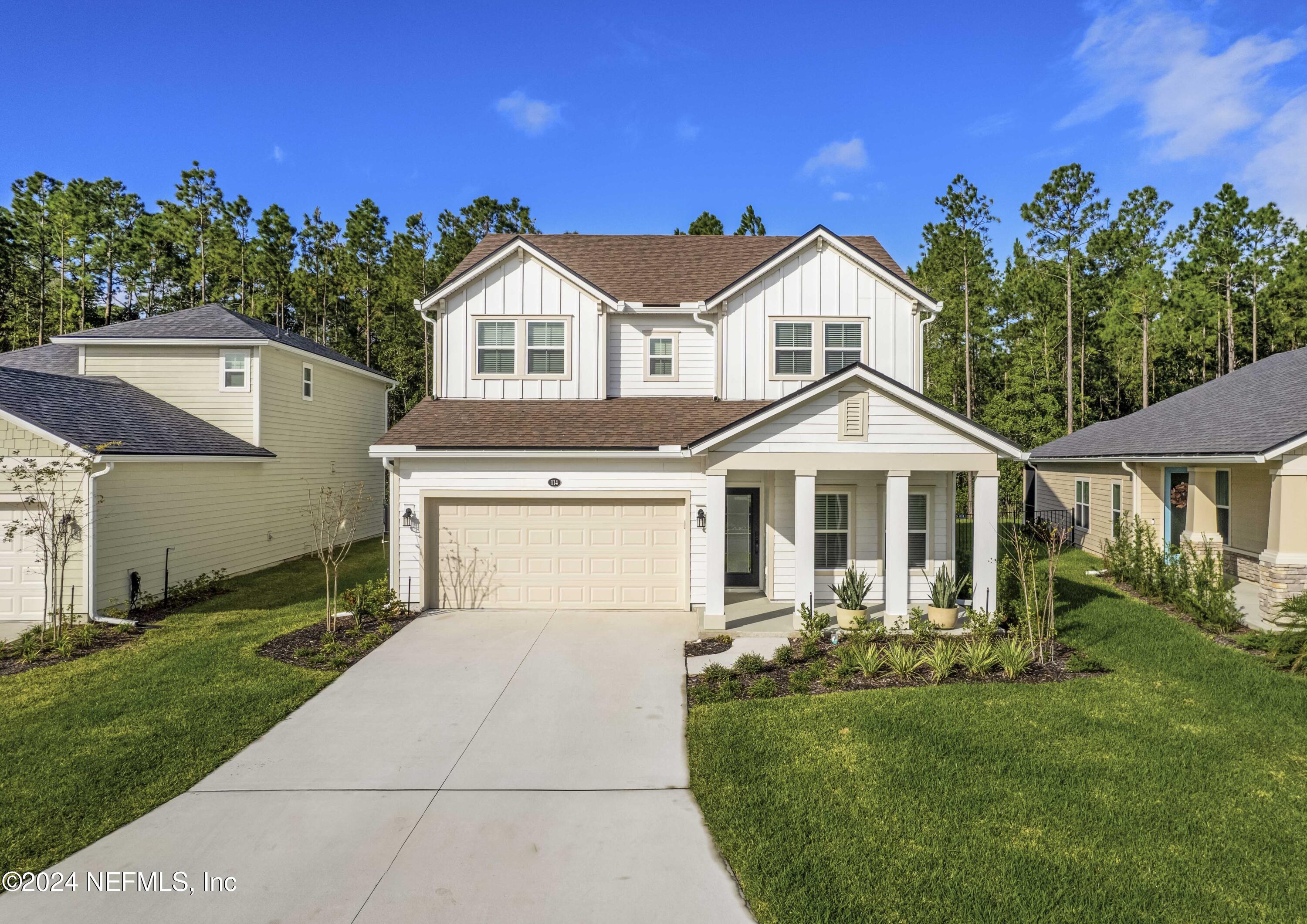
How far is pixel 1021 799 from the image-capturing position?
17.2 ft

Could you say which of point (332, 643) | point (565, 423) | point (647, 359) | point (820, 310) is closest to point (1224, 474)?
point (820, 310)

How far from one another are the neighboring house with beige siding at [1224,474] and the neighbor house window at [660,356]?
10617 millimetres

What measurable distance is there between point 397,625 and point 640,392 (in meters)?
6.84

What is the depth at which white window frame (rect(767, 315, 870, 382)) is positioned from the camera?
1307 centimetres

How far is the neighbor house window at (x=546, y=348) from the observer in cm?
1337

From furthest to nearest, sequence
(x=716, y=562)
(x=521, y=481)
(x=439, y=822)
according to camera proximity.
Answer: (x=521, y=481), (x=716, y=562), (x=439, y=822)

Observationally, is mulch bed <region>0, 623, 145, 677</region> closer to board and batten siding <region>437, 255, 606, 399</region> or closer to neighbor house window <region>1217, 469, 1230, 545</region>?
board and batten siding <region>437, 255, 606, 399</region>

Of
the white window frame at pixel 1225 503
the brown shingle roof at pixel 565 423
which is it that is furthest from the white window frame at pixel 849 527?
the white window frame at pixel 1225 503

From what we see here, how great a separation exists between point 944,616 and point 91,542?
1460cm

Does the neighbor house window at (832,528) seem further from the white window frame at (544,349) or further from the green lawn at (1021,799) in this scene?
the white window frame at (544,349)

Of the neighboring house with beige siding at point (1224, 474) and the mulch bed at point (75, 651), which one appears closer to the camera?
the mulch bed at point (75, 651)

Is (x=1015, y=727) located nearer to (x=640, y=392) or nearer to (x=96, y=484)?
(x=640, y=392)

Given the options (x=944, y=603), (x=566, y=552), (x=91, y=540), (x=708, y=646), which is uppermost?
(x=91, y=540)

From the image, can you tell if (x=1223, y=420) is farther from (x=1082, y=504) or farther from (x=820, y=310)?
(x=820, y=310)
